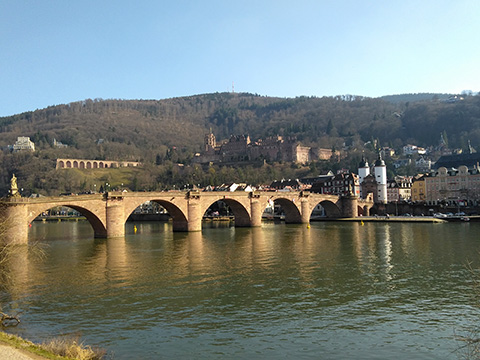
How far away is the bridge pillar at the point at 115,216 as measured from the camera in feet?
165

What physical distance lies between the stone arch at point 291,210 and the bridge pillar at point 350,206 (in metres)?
12.1

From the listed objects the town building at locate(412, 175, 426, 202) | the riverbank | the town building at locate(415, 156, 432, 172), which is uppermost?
the town building at locate(415, 156, 432, 172)

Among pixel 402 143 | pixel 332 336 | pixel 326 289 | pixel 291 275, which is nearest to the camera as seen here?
pixel 332 336

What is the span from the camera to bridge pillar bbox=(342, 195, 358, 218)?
86.4 metres

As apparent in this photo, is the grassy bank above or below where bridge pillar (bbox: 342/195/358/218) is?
below

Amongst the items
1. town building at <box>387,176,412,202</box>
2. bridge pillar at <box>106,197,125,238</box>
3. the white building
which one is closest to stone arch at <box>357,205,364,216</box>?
town building at <box>387,176,412,202</box>

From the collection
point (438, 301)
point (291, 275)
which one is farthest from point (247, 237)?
point (438, 301)

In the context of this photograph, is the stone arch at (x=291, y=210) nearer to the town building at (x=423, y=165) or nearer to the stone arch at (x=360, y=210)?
the stone arch at (x=360, y=210)

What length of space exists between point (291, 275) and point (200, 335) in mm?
11929

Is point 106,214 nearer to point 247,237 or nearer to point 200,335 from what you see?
point 247,237

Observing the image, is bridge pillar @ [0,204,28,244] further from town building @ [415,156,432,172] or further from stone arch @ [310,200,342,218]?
town building @ [415,156,432,172]

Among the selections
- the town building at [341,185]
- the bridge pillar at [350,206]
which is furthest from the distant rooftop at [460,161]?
the bridge pillar at [350,206]

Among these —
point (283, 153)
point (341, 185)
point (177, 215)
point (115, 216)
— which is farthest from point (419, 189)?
point (283, 153)

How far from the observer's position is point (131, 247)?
4431 centimetres
